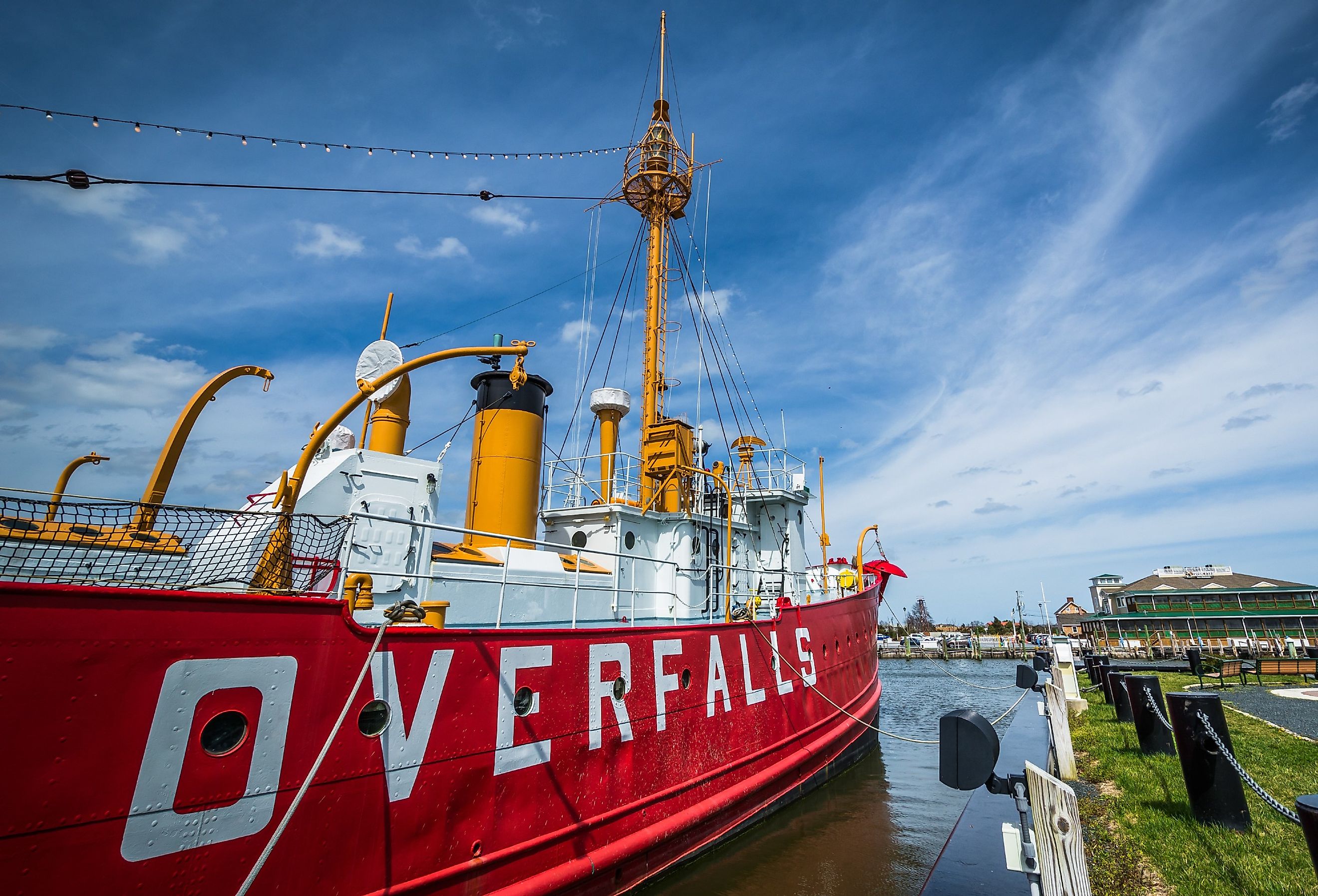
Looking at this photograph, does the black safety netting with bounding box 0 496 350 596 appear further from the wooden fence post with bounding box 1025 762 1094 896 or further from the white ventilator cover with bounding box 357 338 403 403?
the wooden fence post with bounding box 1025 762 1094 896

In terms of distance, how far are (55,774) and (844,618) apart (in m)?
14.0

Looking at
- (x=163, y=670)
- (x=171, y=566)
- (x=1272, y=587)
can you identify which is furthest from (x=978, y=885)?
(x=1272, y=587)

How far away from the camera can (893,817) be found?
11.4m

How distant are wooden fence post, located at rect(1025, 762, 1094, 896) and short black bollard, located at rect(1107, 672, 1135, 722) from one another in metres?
9.59

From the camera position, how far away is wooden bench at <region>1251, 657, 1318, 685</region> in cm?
1881

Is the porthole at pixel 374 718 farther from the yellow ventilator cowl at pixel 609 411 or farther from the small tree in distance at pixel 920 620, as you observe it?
the small tree in distance at pixel 920 620

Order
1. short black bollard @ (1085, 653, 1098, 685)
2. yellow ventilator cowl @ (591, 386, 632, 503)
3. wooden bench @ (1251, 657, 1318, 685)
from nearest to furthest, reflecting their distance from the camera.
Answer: yellow ventilator cowl @ (591, 386, 632, 503) < wooden bench @ (1251, 657, 1318, 685) < short black bollard @ (1085, 653, 1098, 685)

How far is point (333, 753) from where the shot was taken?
4.92 m

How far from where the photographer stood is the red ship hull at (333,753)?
12.2 ft

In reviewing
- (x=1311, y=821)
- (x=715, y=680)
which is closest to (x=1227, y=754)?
(x=1311, y=821)

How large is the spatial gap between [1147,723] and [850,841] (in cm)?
495

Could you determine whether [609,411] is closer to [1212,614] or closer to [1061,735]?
[1061,735]

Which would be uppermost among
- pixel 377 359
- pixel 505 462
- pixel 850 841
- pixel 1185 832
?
pixel 377 359

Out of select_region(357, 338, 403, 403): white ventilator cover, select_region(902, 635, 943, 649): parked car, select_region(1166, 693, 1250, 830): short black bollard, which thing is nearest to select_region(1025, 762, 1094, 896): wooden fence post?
select_region(1166, 693, 1250, 830): short black bollard
